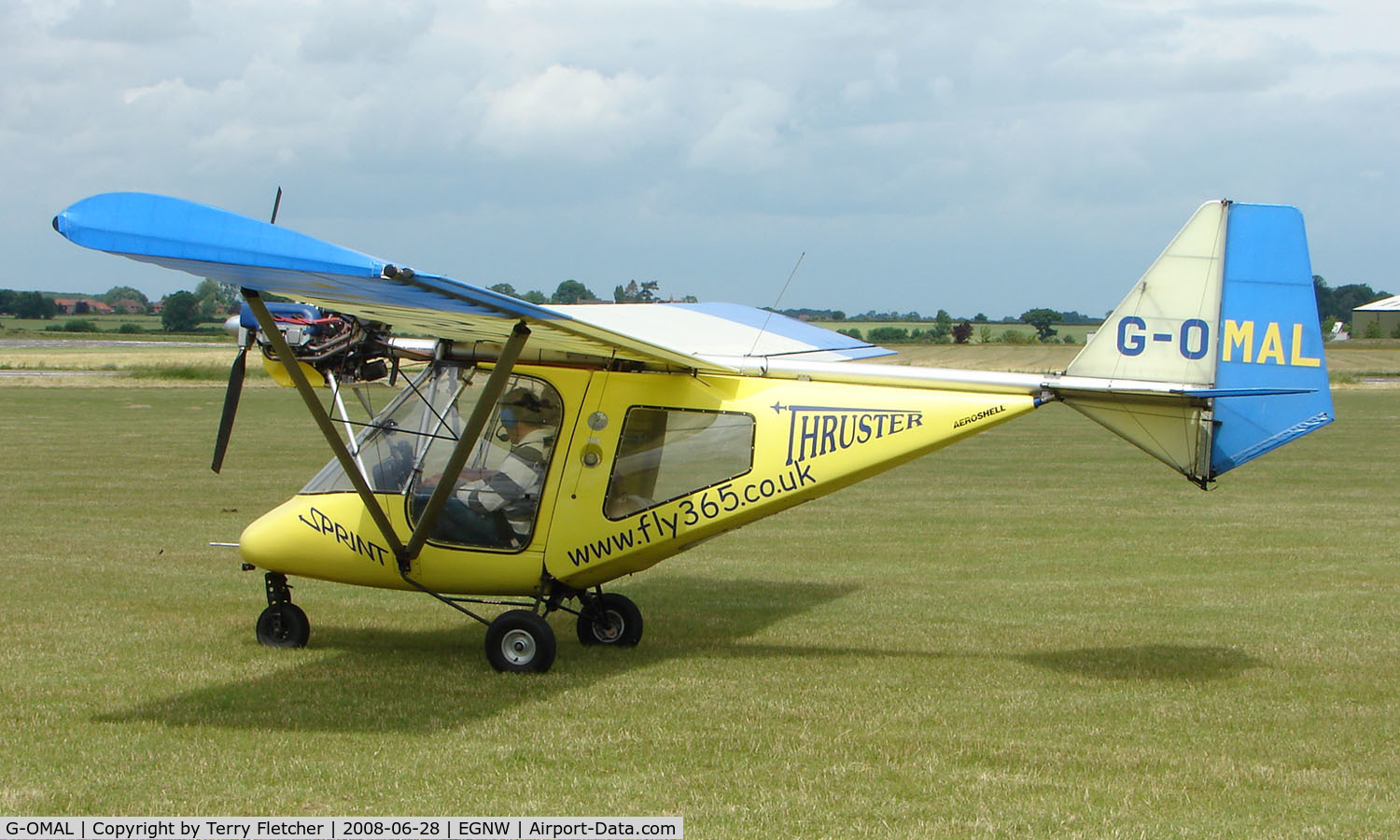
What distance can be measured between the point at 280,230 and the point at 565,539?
3407 mm

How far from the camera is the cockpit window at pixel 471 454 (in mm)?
8766

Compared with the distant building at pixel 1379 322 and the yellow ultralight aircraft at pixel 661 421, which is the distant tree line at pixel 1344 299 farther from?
the yellow ultralight aircraft at pixel 661 421

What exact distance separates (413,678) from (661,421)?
2.46 m

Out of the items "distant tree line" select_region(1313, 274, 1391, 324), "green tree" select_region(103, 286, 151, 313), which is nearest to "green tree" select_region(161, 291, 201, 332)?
"green tree" select_region(103, 286, 151, 313)

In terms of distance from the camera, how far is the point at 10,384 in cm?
5219

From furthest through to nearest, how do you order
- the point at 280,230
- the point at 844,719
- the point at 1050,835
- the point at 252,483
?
the point at 252,483, the point at 844,719, the point at 280,230, the point at 1050,835

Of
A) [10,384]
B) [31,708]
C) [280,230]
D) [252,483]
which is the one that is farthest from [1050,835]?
[10,384]

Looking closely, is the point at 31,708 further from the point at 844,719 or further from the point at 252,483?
the point at 252,483

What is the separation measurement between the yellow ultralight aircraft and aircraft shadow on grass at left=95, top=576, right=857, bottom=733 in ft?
1.44

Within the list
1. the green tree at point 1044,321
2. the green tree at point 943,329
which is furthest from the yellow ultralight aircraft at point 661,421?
the green tree at point 1044,321

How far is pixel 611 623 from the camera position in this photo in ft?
32.0

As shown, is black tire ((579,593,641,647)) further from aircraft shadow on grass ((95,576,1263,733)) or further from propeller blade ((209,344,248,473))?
propeller blade ((209,344,248,473))

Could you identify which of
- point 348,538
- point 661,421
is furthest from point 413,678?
point 661,421

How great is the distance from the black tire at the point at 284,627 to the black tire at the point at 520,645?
1.71 metres
